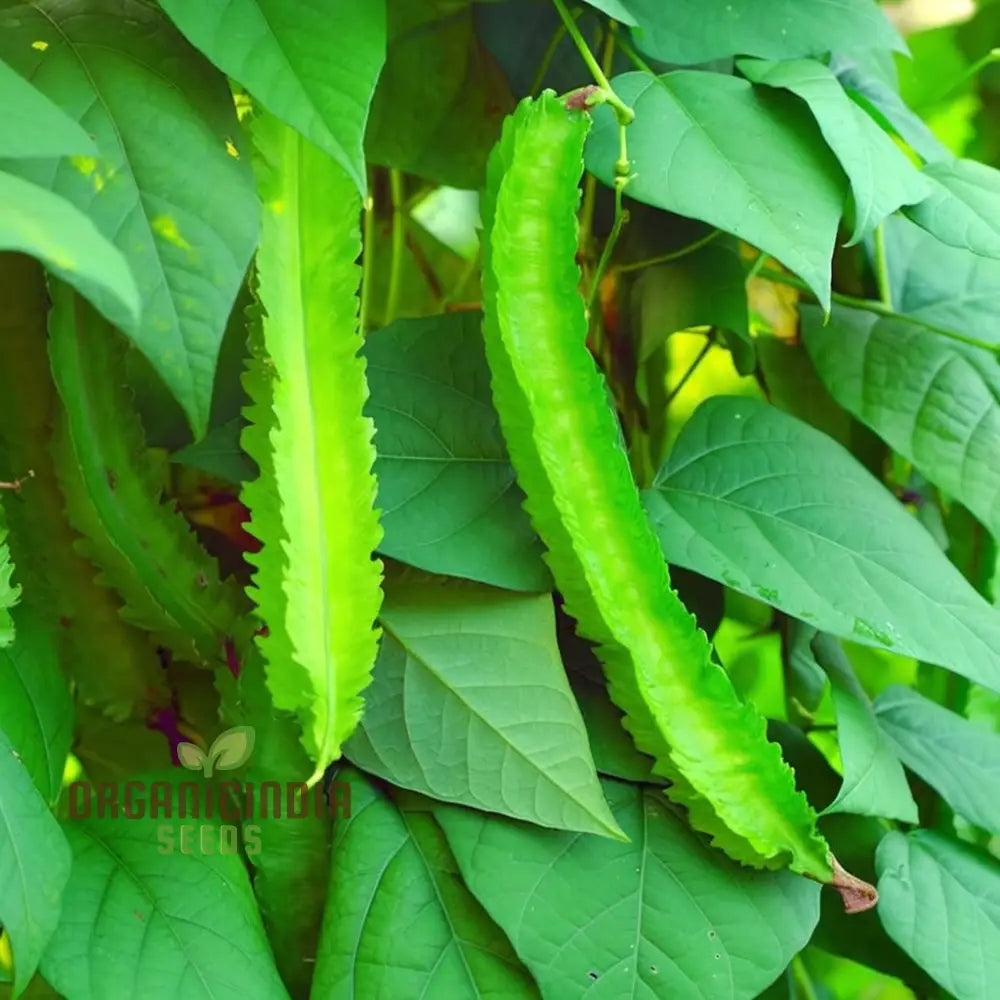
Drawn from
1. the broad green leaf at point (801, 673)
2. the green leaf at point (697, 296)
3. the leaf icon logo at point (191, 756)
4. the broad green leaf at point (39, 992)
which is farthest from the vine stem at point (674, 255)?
the broad green leaf at point (39, 992)

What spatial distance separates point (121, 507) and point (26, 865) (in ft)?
0.44

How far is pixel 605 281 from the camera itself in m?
0.61

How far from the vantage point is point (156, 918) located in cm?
40

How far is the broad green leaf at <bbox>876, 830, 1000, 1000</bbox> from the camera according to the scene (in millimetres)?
456

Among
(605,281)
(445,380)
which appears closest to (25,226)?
(445,380)

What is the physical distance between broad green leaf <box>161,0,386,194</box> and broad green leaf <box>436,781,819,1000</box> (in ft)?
0.88

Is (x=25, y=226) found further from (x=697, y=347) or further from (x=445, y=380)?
(x=697, y=347)

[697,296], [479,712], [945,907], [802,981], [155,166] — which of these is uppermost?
[155,166]

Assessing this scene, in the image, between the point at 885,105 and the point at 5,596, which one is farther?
the point at 885,105

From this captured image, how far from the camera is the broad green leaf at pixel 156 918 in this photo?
1.24ft

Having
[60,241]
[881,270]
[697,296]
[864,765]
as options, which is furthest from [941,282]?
[60,241]

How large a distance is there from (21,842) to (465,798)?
16cm

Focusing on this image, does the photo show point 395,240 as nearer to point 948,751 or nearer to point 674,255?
point 674,255

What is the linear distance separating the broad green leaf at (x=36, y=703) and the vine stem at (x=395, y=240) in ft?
0.85
